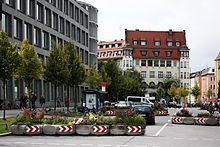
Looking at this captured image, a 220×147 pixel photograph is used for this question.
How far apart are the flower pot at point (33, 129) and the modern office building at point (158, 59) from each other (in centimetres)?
11234

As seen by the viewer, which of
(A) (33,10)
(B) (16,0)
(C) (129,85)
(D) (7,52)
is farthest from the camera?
(C) (129,85)

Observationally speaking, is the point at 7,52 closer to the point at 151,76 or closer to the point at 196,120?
the point at 196,120

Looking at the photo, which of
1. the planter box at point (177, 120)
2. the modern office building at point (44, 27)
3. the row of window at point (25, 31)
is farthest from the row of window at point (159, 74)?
the planter box at point (177, 120)

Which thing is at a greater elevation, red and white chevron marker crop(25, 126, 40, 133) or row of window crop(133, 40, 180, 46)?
row of window crop(133, 40, 180, 46)

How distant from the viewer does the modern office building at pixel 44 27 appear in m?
48.7

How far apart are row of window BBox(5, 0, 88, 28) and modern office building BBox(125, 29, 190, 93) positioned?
162ft

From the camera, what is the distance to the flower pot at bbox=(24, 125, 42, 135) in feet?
71.6

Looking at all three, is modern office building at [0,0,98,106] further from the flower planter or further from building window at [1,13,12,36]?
the flower planter

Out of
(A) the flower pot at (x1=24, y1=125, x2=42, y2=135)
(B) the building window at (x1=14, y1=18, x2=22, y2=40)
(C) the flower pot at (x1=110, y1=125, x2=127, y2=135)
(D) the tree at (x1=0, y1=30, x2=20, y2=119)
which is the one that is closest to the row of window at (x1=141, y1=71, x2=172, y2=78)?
(B) the building window at (x1=14, y1=18, x2=22, y2=40)

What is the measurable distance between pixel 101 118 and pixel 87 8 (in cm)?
7360

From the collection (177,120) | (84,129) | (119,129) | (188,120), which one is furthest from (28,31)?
(119,129)

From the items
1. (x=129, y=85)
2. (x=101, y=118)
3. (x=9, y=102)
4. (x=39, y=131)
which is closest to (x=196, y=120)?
(x=101, y=118)

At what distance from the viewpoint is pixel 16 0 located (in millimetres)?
50375

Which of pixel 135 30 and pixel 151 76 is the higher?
pixel 135 30
